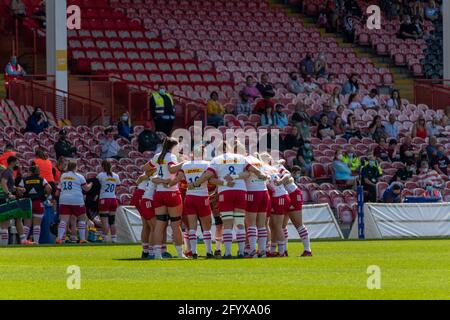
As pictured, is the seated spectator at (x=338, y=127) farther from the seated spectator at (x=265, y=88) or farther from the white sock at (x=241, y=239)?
the white sock at (x=241, y=239)

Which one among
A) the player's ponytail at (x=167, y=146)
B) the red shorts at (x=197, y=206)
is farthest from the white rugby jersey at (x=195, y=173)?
the player's ponytail at (x=167, y=146)

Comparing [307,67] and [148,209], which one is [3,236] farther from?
[307,67]

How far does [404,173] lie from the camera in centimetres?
3825

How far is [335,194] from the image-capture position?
119ft

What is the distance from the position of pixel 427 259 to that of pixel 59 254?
6958 mm

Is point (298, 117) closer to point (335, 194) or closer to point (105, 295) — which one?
point (335, 194)

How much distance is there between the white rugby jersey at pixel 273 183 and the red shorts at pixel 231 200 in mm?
827

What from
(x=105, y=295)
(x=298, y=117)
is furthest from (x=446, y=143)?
(x=105, y=295)

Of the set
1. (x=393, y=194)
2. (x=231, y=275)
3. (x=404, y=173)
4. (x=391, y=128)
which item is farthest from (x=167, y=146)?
(x=391, y=128)

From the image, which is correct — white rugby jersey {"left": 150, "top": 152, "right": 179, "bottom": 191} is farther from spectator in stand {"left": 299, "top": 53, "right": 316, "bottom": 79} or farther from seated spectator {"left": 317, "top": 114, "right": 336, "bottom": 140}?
spectator in stand {"left": 299, "top": 53, "right": 316, "bottom": 79}

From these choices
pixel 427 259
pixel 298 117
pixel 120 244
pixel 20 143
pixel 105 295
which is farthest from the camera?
pixel 298 117

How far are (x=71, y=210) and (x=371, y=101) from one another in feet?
45.1

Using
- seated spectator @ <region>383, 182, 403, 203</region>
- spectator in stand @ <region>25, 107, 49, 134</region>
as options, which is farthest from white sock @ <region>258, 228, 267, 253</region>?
spectator in stand @ <region>25, 107, 49, 134</region>

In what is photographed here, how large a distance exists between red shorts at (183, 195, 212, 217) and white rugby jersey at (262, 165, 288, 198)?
1259 mm
